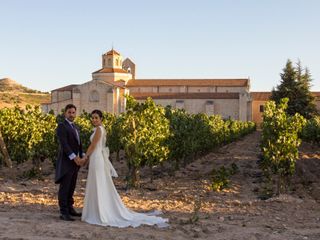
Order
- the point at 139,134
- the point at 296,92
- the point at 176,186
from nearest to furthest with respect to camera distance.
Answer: the point at 139,134
the point at 176,186
the point at 296,92

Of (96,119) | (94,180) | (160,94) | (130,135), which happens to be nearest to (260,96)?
(160,94)

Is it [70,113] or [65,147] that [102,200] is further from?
[70,113]

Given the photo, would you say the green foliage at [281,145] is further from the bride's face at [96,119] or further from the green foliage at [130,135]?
the bride's face at [96,119]

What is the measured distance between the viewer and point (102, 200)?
233 inches

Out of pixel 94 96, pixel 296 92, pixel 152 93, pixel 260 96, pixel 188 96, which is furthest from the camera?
pixel 260 96

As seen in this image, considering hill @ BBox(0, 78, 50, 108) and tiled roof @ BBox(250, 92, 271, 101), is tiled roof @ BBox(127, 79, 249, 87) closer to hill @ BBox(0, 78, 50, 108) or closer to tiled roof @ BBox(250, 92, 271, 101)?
tiled roof @ BBox(250, 92, 271, 101)

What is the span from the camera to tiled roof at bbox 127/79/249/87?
226 feet

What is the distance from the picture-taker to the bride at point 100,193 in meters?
5.90

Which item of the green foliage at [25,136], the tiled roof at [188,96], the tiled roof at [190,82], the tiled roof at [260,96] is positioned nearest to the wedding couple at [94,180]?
the green foliage at [25,136]

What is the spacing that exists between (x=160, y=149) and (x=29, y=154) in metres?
3.73

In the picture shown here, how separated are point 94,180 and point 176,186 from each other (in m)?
5.04

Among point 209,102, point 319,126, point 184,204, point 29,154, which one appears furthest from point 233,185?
point 209,102

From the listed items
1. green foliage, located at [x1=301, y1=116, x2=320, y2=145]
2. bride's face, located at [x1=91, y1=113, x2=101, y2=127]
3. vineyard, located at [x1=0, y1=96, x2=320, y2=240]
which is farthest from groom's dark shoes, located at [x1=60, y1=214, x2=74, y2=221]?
green foliage, located at [x1=301, y1=116, x2=320, y2=145]

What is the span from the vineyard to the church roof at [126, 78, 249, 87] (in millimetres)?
52321
